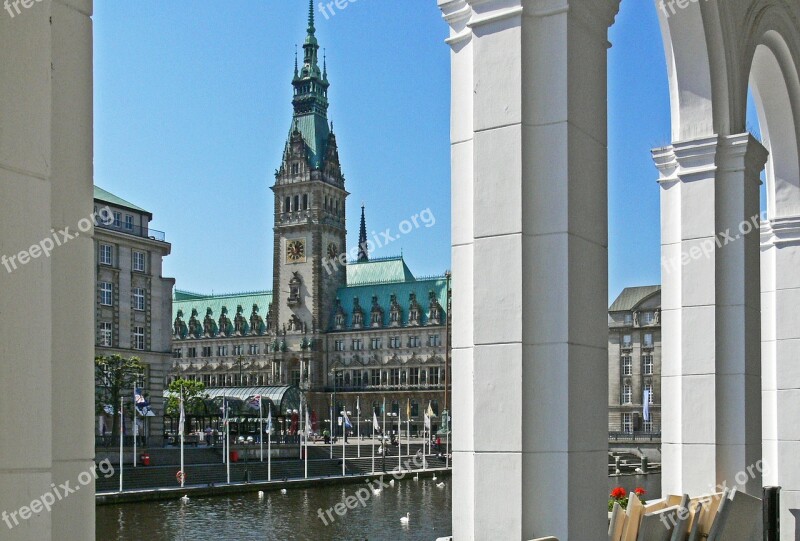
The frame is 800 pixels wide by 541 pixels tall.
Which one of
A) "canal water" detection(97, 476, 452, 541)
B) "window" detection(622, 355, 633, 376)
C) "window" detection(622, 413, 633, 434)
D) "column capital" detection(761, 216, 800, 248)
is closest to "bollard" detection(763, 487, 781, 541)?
"column capital" detection(761, 216, 800, 248)

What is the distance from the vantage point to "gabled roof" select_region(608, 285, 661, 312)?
76.1m

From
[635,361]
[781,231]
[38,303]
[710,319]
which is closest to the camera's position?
[38,303]

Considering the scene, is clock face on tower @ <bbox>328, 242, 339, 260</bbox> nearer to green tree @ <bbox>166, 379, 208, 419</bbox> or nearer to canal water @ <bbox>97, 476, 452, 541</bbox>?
green tree @ <bbox>166, 379, 208, 419</bbox>

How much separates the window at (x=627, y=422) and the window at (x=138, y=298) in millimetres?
43087

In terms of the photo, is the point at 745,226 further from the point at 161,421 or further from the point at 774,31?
the point at 161,421

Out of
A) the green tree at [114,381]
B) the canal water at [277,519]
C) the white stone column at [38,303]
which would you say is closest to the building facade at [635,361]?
the green tree at [114,381]

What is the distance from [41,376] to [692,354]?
5.56 meters

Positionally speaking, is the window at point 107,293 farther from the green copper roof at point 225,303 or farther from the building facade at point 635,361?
the green copper roof at point 225,303

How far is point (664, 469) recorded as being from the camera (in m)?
6.86

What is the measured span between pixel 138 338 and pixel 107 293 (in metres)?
3.17

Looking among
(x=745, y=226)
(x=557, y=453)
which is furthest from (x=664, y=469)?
(x=557, y=453)

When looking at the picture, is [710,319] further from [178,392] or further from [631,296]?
[631,296]

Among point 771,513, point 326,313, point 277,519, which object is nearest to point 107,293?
point 277,519

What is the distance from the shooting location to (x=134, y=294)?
46594 millimetres
